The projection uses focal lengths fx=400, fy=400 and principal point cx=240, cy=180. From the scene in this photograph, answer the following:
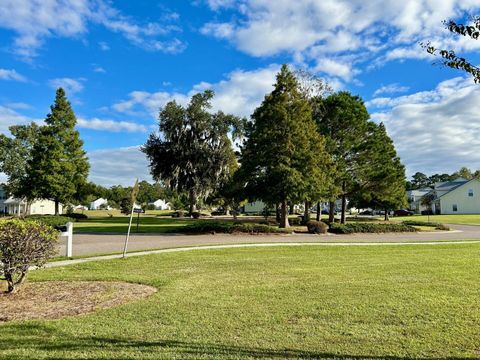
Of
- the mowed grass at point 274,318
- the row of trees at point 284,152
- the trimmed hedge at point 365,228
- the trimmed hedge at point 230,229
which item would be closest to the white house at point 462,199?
the row of trees at point 284,152

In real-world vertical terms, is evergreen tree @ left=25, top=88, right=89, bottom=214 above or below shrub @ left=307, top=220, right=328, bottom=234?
above

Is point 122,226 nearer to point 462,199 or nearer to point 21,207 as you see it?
point 21,207

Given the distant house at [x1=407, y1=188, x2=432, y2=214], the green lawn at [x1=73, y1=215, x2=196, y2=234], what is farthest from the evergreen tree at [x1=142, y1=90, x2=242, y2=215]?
the distant house at [x1=407, y1=188, x2=432, y2=214]

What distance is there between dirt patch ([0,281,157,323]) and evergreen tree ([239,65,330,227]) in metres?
17.6

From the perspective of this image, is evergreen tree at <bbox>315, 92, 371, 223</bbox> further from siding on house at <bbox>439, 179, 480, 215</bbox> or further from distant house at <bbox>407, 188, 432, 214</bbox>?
distant house at <bbox>407, 188, 432, 214</bbox>

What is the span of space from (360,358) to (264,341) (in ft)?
3.72

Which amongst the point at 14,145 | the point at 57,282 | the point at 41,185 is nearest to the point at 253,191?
the point at 57,282

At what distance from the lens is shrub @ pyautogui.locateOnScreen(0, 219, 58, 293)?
24.8ft

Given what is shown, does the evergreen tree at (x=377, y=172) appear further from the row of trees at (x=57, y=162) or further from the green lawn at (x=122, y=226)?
the row of trees at (x=57, y=162)

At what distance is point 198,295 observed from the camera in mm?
7367

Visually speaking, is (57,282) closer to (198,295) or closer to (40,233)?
(40,233)

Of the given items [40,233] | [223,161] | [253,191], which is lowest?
[40,233]

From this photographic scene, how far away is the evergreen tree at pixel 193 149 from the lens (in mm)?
42094

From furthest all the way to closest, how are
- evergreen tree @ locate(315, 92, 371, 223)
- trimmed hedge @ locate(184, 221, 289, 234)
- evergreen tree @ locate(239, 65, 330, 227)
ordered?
evergreen tree @ locate(315, 92, 371, 223), evergreen tree @ locate(239, 65, 330, 227), trimmed hedge @ locate(184, 221, 289, 234)
